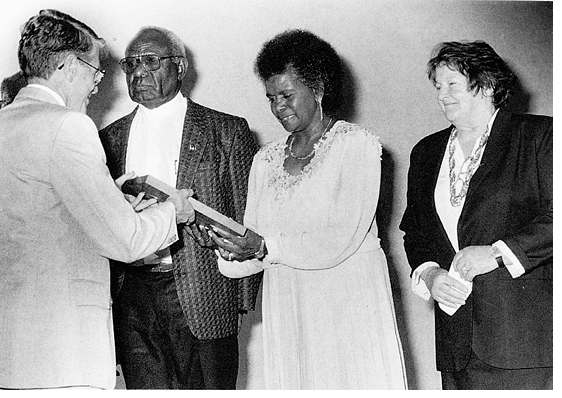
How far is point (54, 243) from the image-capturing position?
6.75ft

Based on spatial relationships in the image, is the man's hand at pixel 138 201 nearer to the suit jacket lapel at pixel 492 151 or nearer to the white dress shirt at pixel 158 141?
the white dress shirt at pixel 158 141

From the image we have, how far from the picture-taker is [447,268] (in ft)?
7.86

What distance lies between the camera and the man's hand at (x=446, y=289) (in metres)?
2.31

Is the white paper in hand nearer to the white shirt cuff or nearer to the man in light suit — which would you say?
the white shirt cuff

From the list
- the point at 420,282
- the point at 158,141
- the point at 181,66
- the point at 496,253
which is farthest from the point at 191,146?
the point at 496,253

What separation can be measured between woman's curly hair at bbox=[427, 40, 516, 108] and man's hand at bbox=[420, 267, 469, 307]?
0.57 metres

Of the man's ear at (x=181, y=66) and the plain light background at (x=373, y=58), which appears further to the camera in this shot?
the plain light background at (x=373, y=58)

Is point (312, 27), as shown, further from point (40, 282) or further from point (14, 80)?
point (40, 282)

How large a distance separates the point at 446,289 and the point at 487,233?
0.70 ft

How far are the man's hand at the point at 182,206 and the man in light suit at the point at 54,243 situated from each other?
0.90 ft

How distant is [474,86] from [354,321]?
0.86 m

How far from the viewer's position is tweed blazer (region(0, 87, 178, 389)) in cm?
204

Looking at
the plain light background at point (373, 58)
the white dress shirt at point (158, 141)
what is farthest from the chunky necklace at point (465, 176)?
the plain light background at point (373, 58)

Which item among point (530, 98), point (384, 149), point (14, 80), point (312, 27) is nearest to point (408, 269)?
point (384, 149)
